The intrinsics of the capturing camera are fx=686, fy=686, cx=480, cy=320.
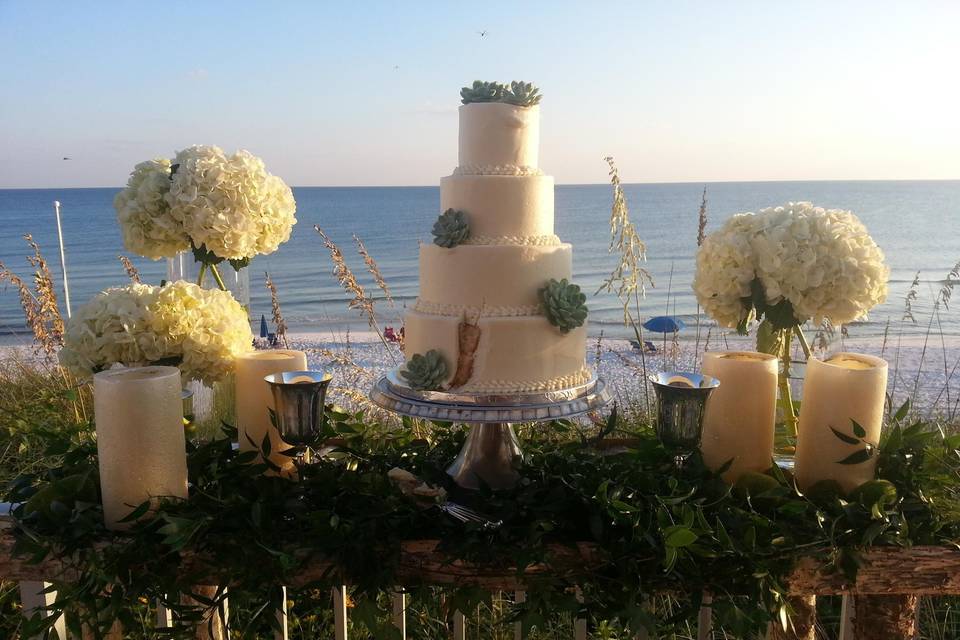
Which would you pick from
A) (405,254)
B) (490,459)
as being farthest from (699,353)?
(405,254)

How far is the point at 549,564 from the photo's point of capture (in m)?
1.61

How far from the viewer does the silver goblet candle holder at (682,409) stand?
1641mm

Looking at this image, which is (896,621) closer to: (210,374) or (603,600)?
(603,600)

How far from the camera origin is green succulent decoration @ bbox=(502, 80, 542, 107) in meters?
1.96

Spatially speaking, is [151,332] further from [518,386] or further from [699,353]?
[699,353]

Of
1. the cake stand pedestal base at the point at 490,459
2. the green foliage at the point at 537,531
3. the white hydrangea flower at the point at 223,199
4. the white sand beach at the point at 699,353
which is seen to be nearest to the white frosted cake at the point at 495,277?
→ the cake stand pedestal base at the point at 490,459

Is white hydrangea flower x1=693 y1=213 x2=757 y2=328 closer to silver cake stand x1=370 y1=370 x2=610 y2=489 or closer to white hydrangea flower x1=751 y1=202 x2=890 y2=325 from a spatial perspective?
white hydrangea flower x1=751 y1=202 x2=890 y2=325

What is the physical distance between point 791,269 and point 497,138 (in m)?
0.88

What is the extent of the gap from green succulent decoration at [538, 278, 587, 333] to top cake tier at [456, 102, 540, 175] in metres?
0.35

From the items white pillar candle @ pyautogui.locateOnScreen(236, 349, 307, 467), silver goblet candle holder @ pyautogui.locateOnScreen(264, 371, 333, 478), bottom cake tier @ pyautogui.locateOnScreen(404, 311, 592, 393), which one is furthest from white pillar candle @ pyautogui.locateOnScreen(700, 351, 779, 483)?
white pillar candle @ pyautogui.locateOnScreen(236, 349, 307, 467)

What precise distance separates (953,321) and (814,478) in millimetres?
13269

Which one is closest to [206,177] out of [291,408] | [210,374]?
[210,374]

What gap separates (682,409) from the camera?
1646 mm

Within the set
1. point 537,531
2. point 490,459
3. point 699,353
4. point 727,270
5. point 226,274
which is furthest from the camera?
point 699,353
